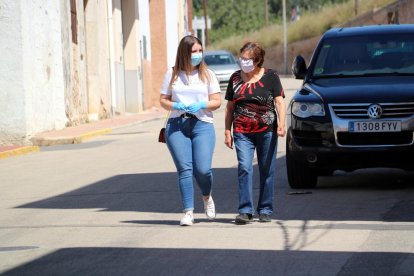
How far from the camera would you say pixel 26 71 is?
78.8 ft

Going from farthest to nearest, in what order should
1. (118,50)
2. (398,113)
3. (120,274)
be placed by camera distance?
(118,50) → (398,113) → (120,274)

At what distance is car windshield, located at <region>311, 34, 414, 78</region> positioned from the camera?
13305 millimetres

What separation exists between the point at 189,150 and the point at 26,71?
14083 millimetres

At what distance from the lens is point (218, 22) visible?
124250 mm

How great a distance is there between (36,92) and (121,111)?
485 inches

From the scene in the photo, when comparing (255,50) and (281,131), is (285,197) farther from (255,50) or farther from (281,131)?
(255,50)

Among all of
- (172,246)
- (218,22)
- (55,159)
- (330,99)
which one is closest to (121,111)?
(55,159)

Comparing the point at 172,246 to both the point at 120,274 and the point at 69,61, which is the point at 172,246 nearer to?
the point at 120,274

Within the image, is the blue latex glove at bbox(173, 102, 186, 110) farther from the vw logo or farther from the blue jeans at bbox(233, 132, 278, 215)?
the vw logo

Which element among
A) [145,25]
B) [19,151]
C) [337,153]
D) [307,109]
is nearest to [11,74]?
[19,151]

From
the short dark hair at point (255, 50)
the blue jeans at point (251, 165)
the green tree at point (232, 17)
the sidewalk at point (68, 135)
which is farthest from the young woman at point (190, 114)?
the green tree at point (232, 17)

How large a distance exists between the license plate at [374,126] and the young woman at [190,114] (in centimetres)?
219

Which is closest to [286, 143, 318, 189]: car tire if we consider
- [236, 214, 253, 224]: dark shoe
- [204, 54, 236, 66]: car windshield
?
[236, 214, 253, 224]: dark shoe

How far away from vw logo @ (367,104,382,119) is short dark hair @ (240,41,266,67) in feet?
6.81
